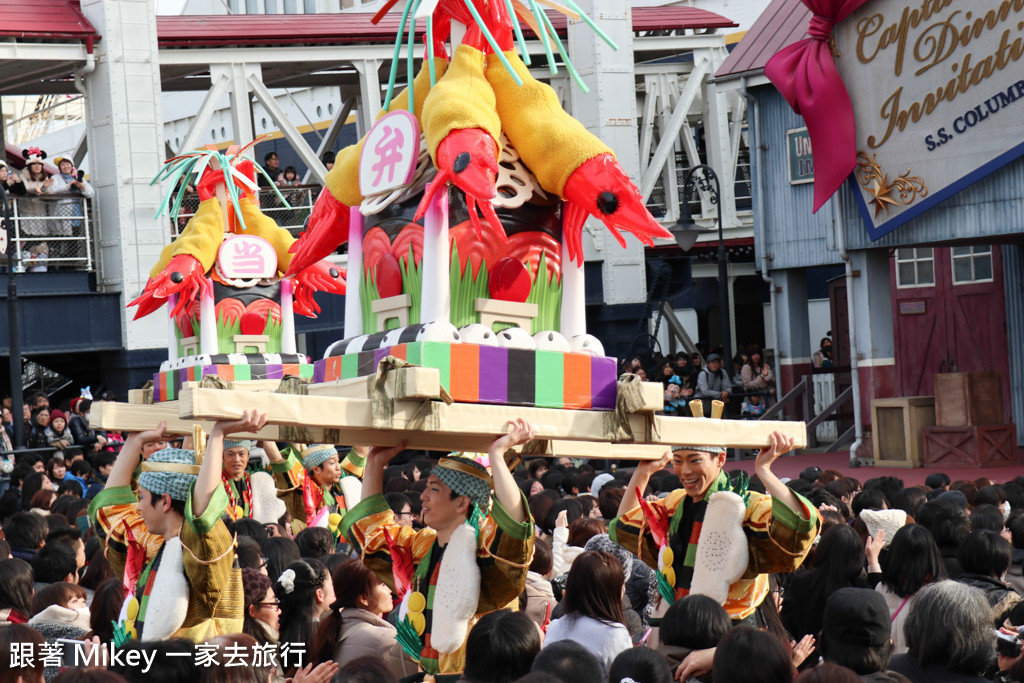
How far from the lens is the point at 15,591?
20.5ft

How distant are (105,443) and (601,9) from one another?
11405 millimetres

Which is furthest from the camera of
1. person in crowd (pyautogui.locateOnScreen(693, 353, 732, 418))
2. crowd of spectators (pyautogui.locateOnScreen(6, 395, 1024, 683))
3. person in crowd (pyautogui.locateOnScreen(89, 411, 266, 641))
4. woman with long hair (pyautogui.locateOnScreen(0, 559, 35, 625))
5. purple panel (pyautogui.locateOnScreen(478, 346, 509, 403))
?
person in crowd (pyautogui.locateOnScreen(693, 353, 732, 418))

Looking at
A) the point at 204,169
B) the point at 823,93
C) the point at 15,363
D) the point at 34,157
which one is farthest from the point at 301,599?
the point at 34,157

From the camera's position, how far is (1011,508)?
895 centimetres

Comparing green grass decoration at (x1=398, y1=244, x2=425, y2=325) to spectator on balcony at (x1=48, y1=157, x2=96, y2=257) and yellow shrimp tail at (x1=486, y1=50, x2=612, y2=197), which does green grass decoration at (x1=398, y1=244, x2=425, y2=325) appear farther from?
spectator on balcony at (x1=48, y1=157, x2=96, y2=257)

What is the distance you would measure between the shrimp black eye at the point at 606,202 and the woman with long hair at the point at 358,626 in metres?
1.90

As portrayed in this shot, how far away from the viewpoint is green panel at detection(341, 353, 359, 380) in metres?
5.82

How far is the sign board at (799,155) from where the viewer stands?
20312mm

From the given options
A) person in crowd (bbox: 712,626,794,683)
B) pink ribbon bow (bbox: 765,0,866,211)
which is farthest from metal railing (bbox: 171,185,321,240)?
person in crowd (bbox: 712,626,794,683)

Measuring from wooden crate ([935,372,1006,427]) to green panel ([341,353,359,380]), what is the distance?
497 inches

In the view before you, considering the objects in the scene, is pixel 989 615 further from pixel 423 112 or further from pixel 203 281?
pixel 203 281

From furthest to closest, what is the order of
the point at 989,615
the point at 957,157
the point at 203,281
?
the point at 957,157 → the point at 203,281 → the point at 989,615

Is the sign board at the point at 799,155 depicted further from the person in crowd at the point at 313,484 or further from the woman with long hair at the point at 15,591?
the woman with long hair at the point at 15,591

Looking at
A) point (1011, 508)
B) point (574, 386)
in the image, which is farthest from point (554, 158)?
point (1011, 508)
